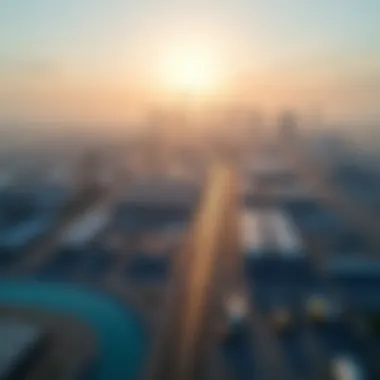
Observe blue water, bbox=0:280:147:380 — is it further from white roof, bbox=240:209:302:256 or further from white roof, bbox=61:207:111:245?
white roof, bbox=240:209:302:256

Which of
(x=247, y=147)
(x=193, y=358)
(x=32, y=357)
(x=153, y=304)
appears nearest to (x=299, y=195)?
(x=247, y=147)

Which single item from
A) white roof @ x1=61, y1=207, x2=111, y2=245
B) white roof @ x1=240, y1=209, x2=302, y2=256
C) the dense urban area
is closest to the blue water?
the dense urban area

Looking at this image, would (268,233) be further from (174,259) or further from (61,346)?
(61,346)

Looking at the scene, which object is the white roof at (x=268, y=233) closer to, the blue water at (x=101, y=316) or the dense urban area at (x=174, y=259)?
the dense urban area at (x=174, y=259)

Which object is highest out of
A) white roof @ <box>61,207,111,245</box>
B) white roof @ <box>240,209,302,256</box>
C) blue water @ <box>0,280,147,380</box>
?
white roof @ <box>61,207,111,245</box>

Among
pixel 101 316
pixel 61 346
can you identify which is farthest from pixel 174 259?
pixel 61 346

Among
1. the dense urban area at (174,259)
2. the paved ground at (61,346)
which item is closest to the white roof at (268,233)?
the dense urban area at (174,259)
